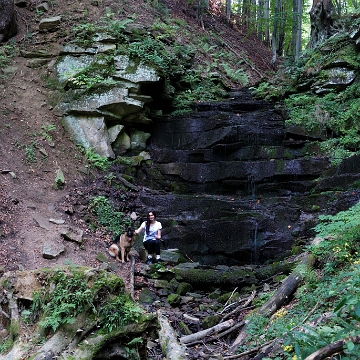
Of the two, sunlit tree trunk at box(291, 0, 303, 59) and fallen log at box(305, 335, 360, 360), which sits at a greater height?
sunlit tree trunk at box(291, 0, 303, 59)

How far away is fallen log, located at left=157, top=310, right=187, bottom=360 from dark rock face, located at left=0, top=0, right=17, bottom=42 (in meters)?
14.4

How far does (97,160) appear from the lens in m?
12.8

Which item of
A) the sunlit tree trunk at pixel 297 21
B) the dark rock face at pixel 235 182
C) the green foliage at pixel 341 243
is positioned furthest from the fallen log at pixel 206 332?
the sunlit tree trunk at pixel 297 21

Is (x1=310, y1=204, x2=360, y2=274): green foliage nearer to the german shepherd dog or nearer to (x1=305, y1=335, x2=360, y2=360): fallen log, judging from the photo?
(x1=305, y1=335, x2=360, y2=360): fallen log

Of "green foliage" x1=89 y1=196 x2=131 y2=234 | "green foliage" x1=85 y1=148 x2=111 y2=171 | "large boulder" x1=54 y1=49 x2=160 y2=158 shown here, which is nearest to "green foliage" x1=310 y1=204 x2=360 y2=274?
"green foliage" x1=89 y1=196 x2=131 y2=234

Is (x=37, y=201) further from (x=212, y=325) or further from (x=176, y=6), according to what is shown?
(x=176, y=6)

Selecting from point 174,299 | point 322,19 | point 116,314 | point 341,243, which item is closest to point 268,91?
point 322,19

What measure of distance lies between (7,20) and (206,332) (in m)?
14.4

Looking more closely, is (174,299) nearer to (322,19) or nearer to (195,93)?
(195,93)

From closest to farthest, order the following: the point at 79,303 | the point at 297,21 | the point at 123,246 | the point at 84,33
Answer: the point at 79,303 → the point at 123,246 → the point at 84,33 → the point at 297,21

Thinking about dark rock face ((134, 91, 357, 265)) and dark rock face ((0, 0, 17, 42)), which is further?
dark rock face ((0, 0, 17, 42))

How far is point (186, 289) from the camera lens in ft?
27.1

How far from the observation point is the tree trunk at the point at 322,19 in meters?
16.3

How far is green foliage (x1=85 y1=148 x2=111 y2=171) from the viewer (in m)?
Answer: 12.6
